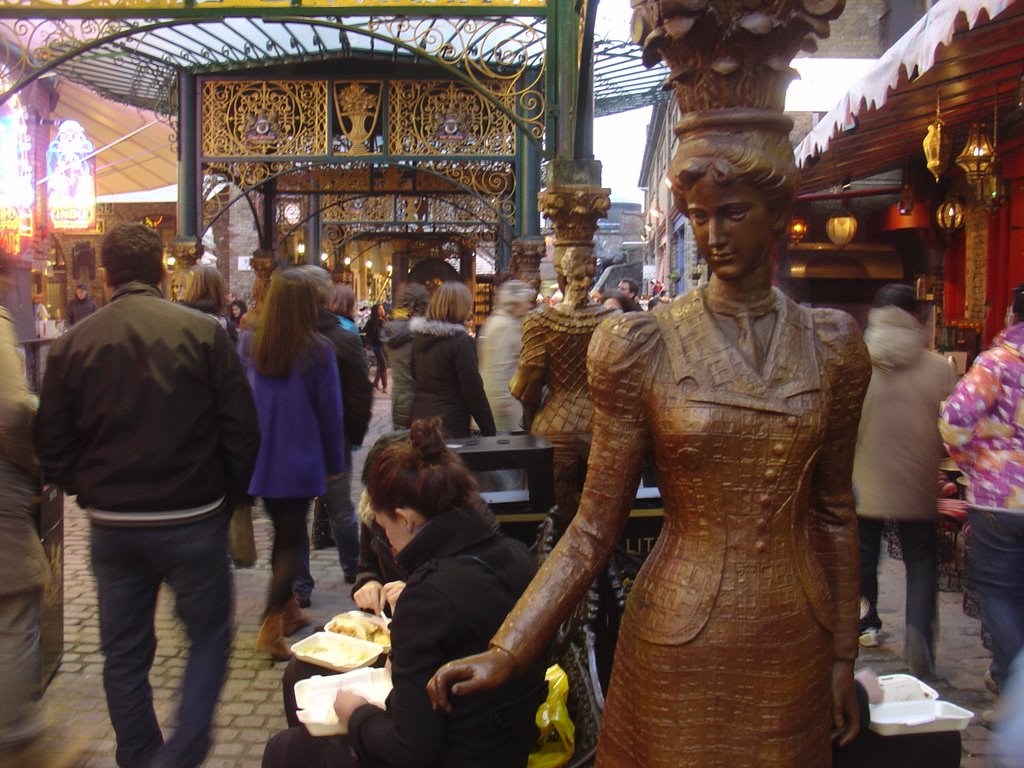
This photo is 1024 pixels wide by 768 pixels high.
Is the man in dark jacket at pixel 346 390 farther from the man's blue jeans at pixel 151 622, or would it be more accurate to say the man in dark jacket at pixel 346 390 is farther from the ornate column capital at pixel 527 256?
the ornate column capital at pixel 527 256

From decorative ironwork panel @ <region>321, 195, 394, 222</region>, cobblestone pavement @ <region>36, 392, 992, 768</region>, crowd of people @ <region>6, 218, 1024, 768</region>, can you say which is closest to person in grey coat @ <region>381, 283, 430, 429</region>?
crowd of people @ <region>6, 218, 1024, 768</region>

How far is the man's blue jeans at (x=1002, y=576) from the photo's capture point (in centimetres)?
370

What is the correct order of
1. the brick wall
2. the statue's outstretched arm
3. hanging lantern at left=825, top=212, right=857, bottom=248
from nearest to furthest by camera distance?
1. the statue's outstretched arm
2. hanging lantern at left=825, top=212, right=857, bottom=248
3. the brick wall

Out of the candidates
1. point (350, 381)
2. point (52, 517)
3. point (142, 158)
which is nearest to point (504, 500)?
point (350, 381)

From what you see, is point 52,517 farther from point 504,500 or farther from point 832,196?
point 832,196

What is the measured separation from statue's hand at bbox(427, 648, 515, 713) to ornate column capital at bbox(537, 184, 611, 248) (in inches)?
164

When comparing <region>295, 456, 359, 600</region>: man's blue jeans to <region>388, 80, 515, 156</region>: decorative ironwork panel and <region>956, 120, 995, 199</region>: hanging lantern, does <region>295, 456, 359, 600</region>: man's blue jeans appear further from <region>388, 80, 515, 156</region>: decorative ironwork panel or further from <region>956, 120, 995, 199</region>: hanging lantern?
<region>956, 120, 995, 199</region>: hanging lantern

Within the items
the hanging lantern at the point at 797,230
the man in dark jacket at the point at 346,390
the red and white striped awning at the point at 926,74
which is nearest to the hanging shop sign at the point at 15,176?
the man in dark jacket at the point at 346,390

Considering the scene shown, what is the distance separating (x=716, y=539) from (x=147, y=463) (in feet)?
7.06

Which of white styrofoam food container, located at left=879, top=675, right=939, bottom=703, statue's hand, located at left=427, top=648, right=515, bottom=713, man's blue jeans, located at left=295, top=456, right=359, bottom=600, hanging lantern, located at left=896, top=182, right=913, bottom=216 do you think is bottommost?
man's blue jeans, located at left=295, top=456, right=359, bottom=600

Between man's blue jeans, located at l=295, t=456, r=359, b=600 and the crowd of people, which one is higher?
the crowd of people

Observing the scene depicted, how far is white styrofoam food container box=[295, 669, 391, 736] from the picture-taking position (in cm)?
288

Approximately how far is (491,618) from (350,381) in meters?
3.50

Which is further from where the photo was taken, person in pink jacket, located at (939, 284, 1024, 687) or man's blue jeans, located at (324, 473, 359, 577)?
man's blue jeans, located at (324, 473, 359, 577)
